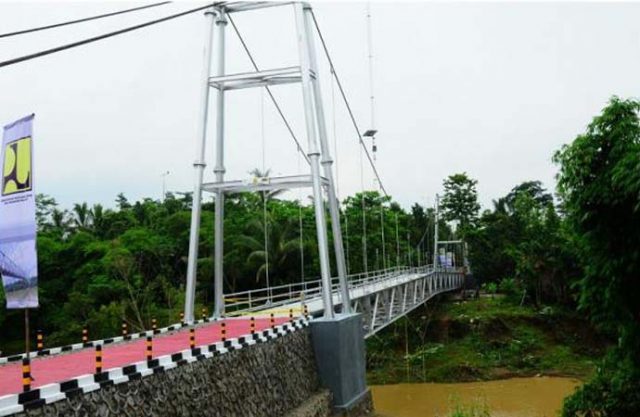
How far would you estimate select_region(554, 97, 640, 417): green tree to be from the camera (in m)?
7.37

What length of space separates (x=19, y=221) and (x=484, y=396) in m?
19.3

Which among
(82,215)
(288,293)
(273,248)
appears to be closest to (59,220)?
(82,215)

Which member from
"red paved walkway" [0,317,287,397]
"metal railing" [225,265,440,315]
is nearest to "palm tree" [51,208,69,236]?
"metal railing" [225,265,440,315]

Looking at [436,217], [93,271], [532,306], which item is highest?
[436,217]

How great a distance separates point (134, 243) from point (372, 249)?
12877 millimetres

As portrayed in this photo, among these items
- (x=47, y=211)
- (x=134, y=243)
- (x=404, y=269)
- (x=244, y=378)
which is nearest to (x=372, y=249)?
(x=404, y=269)

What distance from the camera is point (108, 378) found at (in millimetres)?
6855

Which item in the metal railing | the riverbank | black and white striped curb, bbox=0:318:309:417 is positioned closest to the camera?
black and white striped curb, bbox=0:318:309:417

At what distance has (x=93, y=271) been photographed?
27766 millimetres

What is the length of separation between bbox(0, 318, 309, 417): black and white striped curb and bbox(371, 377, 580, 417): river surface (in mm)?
11340

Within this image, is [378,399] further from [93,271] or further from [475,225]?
[475,225]

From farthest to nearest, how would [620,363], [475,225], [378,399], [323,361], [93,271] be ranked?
1. [475,225]
2. [93,271]
3. [378,399]
4. [323,361]
5. [620,363]

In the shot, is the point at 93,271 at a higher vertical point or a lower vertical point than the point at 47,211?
lower

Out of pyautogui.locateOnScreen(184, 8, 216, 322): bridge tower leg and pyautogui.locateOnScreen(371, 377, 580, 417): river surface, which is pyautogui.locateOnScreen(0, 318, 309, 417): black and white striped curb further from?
pyautogui.locateOnScreen(371, 377, 580, 417): river surface
